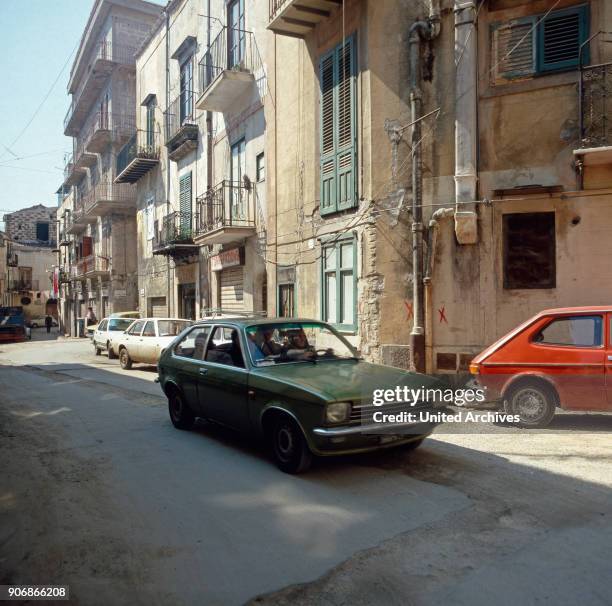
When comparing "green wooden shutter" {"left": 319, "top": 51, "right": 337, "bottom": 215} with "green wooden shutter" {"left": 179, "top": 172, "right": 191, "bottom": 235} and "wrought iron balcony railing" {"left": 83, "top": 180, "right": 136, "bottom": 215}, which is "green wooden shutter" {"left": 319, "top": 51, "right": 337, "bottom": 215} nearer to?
"green wooden shutter" {"left": 179, "top": 172, "right": 191, "bottom": 235}

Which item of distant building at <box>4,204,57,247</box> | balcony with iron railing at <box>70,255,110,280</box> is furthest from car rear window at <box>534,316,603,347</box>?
distant building at <box>4,204,57,247</box>

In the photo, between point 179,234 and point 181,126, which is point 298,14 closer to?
point 181,126

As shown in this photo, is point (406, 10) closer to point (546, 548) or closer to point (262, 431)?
point (262, 431)

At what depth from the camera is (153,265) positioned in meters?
26.1

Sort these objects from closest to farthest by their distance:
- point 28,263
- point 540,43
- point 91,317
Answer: point 540,43 < point 91,317 < point 28,263

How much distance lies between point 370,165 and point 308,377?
22.5ft

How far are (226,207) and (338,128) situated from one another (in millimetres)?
6680

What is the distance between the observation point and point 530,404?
24.5ft

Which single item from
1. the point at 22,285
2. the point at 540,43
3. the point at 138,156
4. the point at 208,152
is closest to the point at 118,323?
the point at 208,152

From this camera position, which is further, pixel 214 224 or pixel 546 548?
pixel 214 224

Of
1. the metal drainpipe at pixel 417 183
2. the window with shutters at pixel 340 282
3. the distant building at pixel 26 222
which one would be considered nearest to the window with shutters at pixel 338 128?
the window with shutters at pixel 340 282

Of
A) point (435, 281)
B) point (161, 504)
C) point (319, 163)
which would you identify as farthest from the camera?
point (319, 163)

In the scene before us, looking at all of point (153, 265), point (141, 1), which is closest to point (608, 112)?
point (153, 265)

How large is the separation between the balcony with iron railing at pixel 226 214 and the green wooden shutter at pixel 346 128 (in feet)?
15.9
